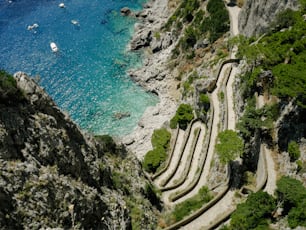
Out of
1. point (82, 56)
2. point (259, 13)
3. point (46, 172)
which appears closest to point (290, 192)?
point (46, 172)

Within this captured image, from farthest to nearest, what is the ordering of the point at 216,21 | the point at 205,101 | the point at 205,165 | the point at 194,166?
1. the point at 216,21
2. the point at 205,101
3. the point at 194,166
4. the point at 205,165

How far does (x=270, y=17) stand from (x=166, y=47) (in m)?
32.3

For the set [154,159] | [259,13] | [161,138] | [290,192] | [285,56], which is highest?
[259,13]

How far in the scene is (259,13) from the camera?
6925 centimetres

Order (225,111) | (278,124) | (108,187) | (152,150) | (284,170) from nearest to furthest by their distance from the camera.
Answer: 1. (108,187)
2. (284,170)
3. (278,124)
4. (225,111)
5. (152,150)

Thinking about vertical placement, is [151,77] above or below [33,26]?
below

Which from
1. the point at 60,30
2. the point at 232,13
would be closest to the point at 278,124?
the point at 232,13

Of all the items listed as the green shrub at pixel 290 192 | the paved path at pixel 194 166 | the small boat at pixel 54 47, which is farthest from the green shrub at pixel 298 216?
the small boat at pixel 54 47

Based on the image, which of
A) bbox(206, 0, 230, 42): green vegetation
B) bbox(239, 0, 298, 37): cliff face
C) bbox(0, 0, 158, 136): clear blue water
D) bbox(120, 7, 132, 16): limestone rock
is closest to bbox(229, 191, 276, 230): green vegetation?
bbox(239, 0, 298, 37): cliff face

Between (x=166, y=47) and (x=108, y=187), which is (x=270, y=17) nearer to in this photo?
(x=166, y=47)

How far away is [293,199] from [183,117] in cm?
3020

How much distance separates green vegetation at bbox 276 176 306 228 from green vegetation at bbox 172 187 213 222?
353 inches

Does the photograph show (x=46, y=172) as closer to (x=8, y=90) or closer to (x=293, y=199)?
(x=8, y=90)

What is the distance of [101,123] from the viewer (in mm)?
74938
